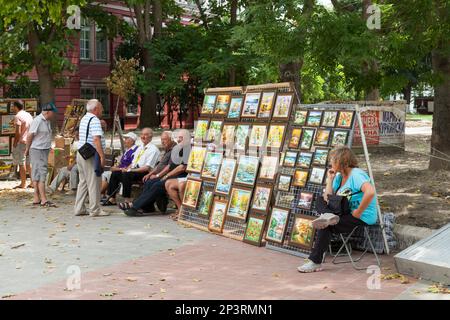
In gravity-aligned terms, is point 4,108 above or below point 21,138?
above

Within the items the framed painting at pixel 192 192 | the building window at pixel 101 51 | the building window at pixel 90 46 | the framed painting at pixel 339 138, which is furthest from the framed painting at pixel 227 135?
the building window at pixel 101 51

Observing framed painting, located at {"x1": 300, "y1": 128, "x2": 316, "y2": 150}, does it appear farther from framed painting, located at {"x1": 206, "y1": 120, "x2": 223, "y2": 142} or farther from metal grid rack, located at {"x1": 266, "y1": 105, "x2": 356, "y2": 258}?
framed painting, located at {"x1": 206, "y1": 120, "x2": 223, "y2": 142}

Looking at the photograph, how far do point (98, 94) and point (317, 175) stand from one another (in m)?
33.1

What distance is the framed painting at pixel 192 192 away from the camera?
9578 mm

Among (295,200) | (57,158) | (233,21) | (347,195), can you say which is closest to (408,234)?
(347,195)

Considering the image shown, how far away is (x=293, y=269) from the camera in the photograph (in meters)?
7.02

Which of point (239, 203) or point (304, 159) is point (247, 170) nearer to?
point (239, 203)

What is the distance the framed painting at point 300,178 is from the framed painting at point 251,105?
1353 millimetres

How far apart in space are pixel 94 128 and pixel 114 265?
353 centimetres

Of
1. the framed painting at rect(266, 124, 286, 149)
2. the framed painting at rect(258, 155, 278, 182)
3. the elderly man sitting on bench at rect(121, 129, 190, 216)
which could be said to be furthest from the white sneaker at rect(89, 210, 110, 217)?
the framed painting at rect(266, 124, 286, 149)

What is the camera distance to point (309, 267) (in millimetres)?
6820

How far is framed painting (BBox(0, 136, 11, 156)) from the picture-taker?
1567 centimetres
